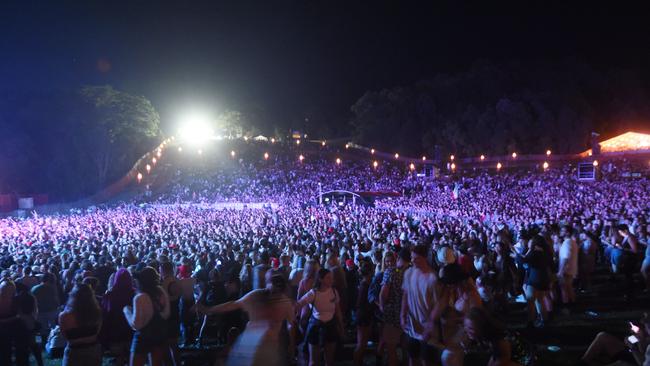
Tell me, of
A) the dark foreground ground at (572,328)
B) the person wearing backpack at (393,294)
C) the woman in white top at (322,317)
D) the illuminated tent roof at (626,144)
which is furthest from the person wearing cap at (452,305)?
the illuminated tent roof at (626,144)

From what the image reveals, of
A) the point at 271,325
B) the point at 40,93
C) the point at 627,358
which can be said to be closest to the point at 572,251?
the point at 627,358

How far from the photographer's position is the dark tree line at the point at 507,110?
45.6 m

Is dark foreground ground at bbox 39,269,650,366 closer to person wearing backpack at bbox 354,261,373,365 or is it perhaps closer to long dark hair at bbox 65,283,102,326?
person wearing backpack at bbox 354,261,373,365

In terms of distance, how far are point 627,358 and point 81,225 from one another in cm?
2031

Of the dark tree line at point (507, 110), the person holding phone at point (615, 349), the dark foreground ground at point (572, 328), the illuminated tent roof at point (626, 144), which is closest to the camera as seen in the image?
the person holding phone at point (615, 349)

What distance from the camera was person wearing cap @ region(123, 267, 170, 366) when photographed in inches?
173

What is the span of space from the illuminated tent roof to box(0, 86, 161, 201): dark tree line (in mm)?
43792

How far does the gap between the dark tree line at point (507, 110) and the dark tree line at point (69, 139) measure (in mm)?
27697

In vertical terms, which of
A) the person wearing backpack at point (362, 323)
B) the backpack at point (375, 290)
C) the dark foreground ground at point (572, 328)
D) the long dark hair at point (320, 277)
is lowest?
the dark foreground ground at point (572, 328)

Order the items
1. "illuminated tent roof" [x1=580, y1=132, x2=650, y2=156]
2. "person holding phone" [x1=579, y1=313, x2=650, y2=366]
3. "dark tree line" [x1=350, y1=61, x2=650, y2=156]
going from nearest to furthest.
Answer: "person holding phone" [x1=579, y1=313, x2=650, y2=366], "illuminated tent roof" [x1=580, y1=132, x2=650, y2=156], "dark tree line" [x1=350, y1=61, x2=650, y2=156]

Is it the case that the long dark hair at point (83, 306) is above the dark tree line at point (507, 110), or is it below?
below

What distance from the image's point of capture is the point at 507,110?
150ft

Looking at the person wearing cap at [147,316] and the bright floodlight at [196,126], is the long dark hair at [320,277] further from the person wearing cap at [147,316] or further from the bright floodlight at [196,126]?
the bright floodlight at [196,126]

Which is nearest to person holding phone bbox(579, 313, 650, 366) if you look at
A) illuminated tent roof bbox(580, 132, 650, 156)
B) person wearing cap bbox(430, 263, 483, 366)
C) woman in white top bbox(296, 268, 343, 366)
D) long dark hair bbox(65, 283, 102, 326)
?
person wearing cap bbox(430, 263, 483, 366)
